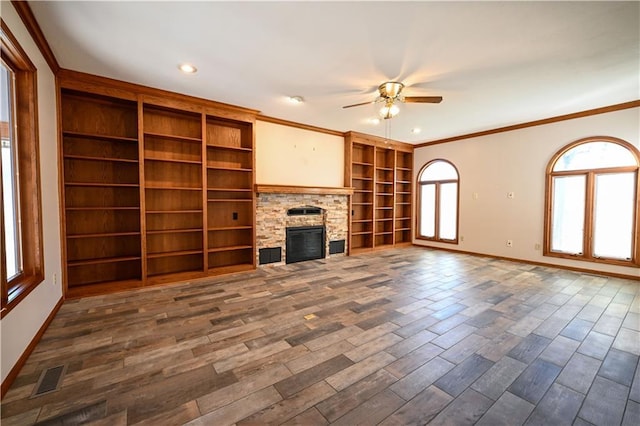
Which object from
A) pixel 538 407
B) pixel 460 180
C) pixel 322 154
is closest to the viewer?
pixel 538 407

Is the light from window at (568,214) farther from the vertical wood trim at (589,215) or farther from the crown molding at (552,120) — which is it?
the crown molding at (552,120)

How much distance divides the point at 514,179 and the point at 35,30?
24.1ft

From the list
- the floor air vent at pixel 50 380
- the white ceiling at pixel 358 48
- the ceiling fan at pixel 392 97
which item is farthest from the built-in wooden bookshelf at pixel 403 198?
the floor air vent at pixel 50 380

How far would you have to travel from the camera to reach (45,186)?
2.74 m

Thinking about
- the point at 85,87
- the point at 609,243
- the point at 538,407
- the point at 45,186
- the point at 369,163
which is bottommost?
the point at 538,407

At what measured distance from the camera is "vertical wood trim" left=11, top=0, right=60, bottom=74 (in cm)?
209

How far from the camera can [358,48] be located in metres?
2.69

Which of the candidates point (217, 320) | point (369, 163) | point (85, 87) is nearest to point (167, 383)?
point (217, 320)

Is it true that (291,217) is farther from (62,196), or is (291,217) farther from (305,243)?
(62,196)

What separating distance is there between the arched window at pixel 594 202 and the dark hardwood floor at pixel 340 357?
947 millimetres

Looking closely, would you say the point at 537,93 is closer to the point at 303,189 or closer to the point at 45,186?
the point at 303,189

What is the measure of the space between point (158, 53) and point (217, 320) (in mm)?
2874

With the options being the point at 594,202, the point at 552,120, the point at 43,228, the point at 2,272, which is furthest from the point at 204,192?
the point at 594,202

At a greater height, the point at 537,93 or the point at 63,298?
the point at 537,93
